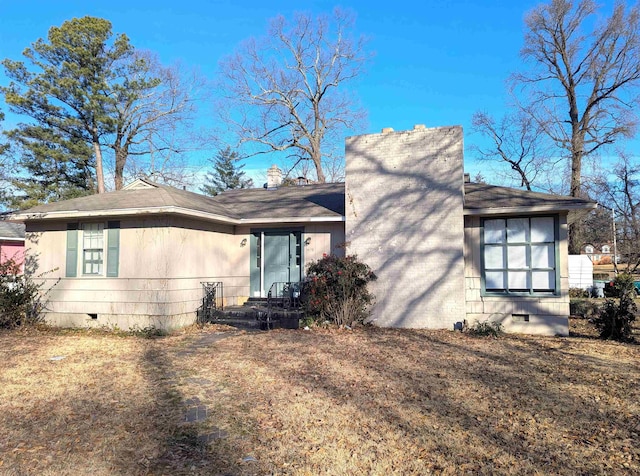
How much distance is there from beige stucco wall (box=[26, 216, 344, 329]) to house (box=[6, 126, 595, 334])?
0.03m

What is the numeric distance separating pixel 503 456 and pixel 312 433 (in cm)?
166

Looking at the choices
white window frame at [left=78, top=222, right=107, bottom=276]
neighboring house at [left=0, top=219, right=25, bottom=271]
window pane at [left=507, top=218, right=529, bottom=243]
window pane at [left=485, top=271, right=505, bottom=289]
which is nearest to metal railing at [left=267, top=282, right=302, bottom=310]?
white window frame at [left=78, top=222, right=107, bottom=276]

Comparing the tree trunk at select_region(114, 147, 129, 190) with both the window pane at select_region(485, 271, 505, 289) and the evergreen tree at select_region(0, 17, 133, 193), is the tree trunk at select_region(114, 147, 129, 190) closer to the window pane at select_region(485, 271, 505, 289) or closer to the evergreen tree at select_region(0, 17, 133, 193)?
the evergreen tree at select_region(0, 17, 133, 193)

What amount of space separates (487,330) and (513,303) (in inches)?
44.4

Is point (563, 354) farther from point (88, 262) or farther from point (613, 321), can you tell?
point (88, 262)

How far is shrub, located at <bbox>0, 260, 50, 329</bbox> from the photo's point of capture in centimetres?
1011

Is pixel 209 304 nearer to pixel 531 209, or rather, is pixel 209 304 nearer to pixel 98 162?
pixel 531 209

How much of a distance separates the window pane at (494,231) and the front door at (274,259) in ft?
15.2

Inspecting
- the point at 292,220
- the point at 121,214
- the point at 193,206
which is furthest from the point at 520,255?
the point at 121,214

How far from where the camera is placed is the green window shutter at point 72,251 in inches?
427

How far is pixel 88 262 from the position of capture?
428 inches

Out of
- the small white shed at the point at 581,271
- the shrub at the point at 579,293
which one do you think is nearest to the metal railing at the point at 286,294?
the shrub at the point at 579,293

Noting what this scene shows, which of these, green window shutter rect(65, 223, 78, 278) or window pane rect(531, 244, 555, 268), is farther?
green window shutter rect(65, 223, 78, 278)

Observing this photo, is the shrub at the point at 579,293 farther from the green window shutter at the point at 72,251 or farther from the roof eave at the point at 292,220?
the green window shutter at the point at 72,251
